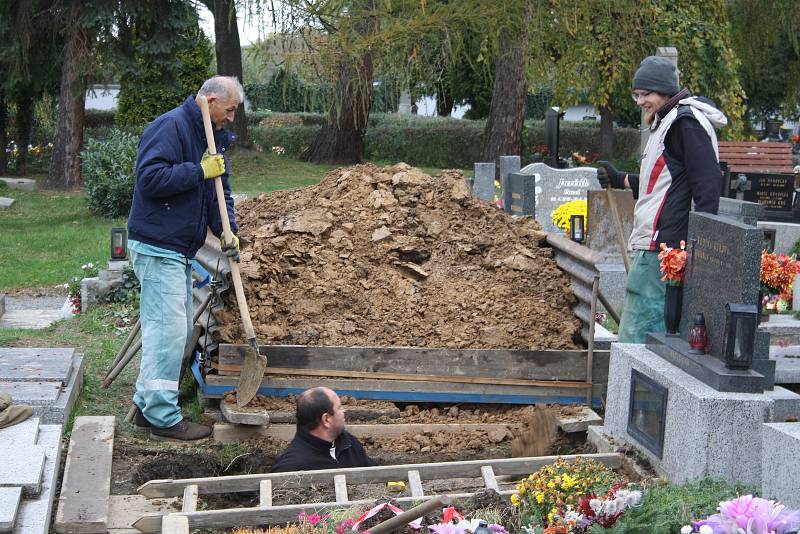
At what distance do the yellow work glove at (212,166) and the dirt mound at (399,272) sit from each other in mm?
969

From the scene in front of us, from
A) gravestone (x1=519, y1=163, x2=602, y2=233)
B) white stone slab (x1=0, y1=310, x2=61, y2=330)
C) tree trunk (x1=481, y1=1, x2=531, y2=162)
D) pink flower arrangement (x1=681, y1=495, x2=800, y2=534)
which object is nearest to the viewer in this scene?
pink flower arrangement (x1=681, y1=495, x2=800, y2=534)

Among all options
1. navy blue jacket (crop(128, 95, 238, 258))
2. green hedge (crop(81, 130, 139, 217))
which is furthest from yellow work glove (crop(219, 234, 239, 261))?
green hedge (crop(81, 130, 139, 217))

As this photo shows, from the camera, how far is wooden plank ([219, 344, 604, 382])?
6.11m

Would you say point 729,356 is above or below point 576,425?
above

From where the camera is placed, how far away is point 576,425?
18.9 feet

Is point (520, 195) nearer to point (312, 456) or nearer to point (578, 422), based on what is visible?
point (578, 422)

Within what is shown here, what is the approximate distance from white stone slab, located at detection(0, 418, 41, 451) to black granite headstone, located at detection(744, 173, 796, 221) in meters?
10.2

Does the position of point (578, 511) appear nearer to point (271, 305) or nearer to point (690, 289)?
point (690, 289)

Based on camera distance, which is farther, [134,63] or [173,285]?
[134,63]

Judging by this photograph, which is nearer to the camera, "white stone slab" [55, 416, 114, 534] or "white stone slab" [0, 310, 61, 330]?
"white stone slab" [55, 416, 114, 534]

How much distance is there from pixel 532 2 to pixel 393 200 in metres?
2.43

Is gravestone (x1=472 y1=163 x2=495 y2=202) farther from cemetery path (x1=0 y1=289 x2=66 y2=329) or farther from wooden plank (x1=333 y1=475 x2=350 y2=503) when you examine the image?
wooden plank (x1=333 y1=475 x2=350 y2=503)

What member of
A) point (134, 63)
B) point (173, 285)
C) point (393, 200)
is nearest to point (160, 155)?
point (173, 285)

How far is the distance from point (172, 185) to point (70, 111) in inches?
618
